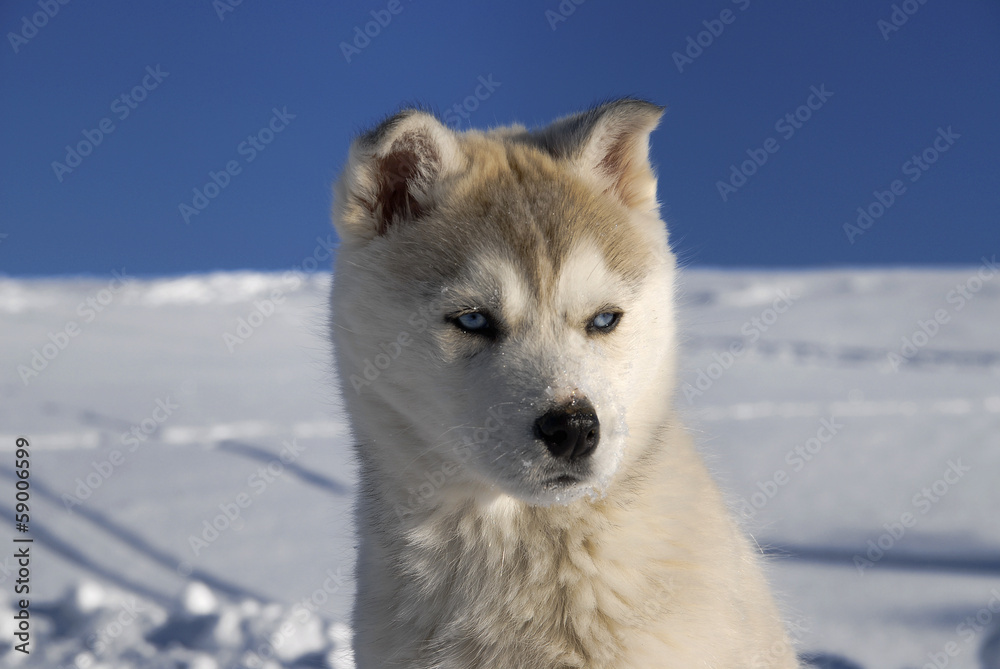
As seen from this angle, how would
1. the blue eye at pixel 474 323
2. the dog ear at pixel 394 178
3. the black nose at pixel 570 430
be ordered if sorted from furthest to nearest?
the dog ear at pixel 394 178 < the blue eye at pixel 474 323 < the black nose at pixel 570 430

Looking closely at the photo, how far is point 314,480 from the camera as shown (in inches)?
276

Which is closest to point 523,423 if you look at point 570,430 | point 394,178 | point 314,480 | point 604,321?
point 570,430

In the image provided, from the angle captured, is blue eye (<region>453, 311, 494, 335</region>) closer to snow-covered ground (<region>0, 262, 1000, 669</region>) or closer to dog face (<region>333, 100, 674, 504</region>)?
dog face (<region>333, 100, 674, 504</region>)

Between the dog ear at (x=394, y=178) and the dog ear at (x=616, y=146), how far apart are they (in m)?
0.42

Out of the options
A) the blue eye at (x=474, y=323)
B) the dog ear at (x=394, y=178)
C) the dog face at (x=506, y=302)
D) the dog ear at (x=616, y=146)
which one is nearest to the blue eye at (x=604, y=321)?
the dog face at (x=506, y=302)

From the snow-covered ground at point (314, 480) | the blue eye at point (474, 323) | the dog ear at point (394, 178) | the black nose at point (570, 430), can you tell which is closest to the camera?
the black nose at point (570, 430)

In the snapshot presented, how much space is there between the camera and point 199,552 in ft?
17.6

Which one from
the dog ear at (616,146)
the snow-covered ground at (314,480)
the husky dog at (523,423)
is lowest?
the snow-covered ground at (314,480)

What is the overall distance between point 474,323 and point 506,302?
0.39ft

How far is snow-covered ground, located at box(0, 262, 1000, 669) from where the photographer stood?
165 inches

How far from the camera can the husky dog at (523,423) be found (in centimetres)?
208

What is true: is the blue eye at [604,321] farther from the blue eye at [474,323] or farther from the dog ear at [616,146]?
the dog ear at [616,146]

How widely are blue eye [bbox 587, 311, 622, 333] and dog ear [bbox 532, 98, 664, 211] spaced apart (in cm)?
61

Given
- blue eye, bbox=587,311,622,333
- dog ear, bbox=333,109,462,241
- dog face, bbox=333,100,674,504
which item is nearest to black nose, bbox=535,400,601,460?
dog face, bbox=333,100,674,504
